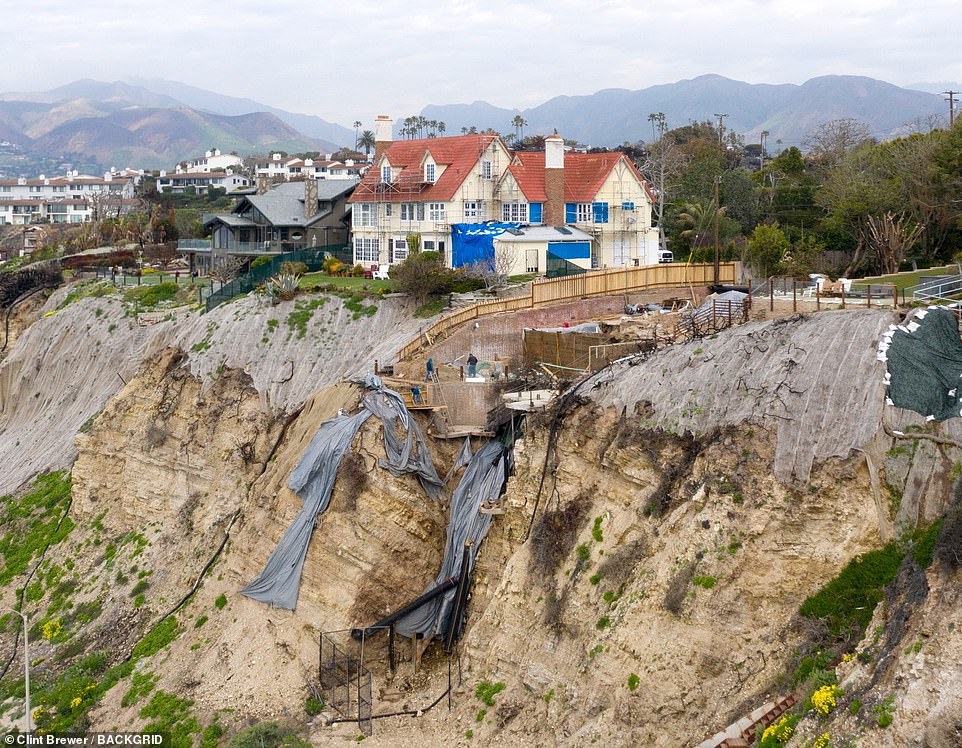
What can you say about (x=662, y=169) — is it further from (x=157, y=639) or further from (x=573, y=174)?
(x=157, y=639)

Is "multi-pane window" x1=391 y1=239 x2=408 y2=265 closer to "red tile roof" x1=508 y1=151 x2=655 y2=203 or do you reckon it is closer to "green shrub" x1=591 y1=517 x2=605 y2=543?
"red tile roof" x1=508 y1=151 x2=655 y2=203

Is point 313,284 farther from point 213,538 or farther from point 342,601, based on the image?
point 342,601

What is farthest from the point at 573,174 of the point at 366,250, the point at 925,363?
the point at 925,363

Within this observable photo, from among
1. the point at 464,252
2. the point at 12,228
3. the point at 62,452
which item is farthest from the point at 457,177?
the point at 12,228

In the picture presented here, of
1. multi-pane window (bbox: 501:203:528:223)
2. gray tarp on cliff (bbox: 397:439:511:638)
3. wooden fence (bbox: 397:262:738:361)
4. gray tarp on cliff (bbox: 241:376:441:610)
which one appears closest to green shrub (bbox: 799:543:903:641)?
gray tarp on cliff (bbox: 397:439:511:638)

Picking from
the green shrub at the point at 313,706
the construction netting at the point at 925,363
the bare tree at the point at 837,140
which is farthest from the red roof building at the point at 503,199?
the bare tree at the point at 837,140

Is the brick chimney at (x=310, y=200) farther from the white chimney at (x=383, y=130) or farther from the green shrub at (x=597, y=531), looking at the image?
the green shrub at (x=597, y=531)
